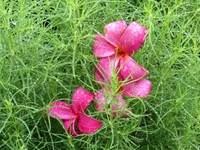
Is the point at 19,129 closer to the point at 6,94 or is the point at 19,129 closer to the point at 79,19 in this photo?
the point at 6,94

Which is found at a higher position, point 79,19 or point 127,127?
point 79,19

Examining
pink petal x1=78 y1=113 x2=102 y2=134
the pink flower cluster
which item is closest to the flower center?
the pink flower cluster

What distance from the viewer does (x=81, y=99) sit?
100cm

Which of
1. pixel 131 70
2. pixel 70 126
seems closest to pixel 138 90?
pixel 131 70

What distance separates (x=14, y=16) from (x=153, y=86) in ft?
1.00

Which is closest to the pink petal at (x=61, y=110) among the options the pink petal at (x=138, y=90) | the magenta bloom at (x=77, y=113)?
the magenta bloom at (x=77, y=113)

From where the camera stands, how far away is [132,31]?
1036 mm

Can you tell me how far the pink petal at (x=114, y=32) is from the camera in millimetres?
1052

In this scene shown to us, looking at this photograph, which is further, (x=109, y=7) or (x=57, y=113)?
(x=109, y=7)

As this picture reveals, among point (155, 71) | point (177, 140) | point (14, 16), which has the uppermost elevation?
point (14, 16)

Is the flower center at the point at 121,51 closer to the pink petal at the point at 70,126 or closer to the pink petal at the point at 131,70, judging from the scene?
the pink petal at the point at 131,70

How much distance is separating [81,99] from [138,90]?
106mm

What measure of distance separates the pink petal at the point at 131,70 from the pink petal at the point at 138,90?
0.02 meters

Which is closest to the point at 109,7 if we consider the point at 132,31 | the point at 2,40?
the point at 132,31
